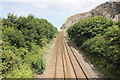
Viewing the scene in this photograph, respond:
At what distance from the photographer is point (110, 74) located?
40.1 feet

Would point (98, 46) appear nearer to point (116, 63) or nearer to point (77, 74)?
point (77, 74)

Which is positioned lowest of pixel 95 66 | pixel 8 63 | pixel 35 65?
pixel 95 66

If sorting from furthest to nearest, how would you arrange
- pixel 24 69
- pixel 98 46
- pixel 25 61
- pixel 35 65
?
pixel 98 46
pixel 35 65
pixel 25 61
pixel 24 69

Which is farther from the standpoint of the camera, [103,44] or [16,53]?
[103,44]

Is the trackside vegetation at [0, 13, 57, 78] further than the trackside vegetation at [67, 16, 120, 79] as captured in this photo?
No

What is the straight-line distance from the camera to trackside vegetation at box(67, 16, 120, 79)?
11663mm

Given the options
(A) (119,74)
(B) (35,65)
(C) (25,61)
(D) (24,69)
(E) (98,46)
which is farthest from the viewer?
(E) (98,46)

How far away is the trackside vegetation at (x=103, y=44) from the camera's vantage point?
11.7 m

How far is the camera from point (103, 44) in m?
17.2

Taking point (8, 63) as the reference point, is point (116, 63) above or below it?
below

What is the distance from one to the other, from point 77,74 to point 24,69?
4.74m

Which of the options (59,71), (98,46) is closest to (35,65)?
(59,71)

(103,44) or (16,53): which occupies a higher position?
(16,53)

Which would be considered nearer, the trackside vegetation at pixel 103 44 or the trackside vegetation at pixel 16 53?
the trackside vegetation at pixel 16 53
